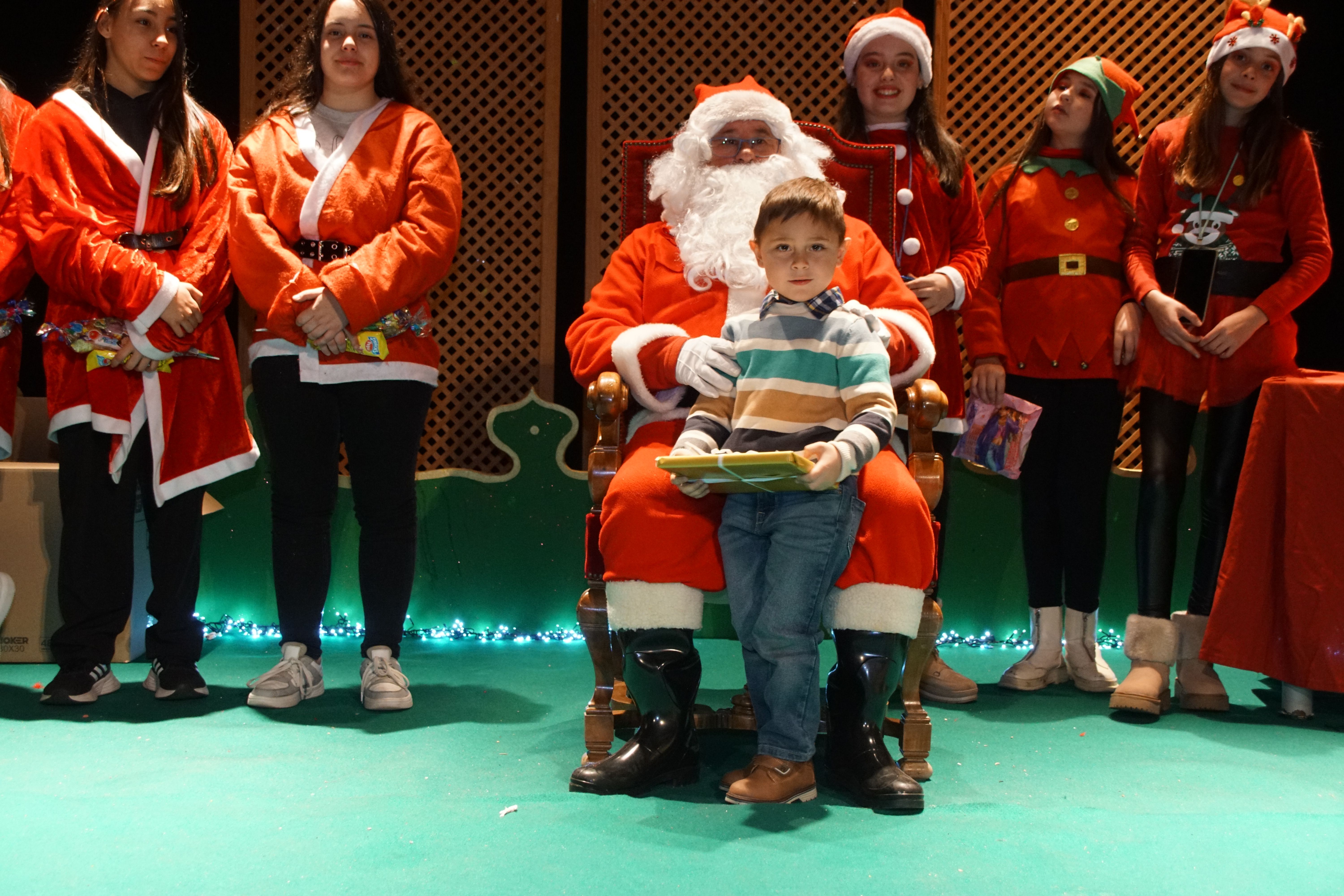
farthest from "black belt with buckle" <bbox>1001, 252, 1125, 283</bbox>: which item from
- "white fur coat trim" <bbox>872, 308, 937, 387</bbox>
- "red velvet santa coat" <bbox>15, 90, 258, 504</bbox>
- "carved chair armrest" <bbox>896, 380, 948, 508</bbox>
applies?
"red velvet santa coat" <bbox>15, 90, 258, 504</bbox>

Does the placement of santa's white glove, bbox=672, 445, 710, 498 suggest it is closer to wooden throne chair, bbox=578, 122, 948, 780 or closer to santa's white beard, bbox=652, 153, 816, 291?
wooden throne chair, bbox=578, 122, 948, 780

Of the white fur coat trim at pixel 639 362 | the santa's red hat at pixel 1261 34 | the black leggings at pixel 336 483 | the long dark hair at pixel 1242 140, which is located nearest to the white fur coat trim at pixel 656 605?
the white fur coat trim at pixel 639 362

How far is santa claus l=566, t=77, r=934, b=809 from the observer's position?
228 cm

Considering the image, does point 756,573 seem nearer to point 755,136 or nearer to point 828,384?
point 828,384

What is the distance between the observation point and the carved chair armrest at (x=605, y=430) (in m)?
2.48

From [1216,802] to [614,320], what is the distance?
1.68m

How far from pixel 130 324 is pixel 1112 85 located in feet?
9.25

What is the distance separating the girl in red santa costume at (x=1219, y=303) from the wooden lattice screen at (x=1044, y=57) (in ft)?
3.94

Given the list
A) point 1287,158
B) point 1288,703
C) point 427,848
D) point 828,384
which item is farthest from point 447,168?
point 1288,703

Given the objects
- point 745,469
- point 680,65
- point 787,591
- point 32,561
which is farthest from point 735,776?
point 680,65

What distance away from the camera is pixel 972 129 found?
4.65 metres

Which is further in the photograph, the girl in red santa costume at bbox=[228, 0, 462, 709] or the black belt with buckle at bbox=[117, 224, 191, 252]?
the black belt with buckle at bbox=[117, 224, 191, 252]

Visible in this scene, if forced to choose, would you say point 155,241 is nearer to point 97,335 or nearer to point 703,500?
point 97,335

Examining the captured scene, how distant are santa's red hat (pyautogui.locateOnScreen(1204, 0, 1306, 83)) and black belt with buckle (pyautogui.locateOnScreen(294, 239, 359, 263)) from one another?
243 centimetres
